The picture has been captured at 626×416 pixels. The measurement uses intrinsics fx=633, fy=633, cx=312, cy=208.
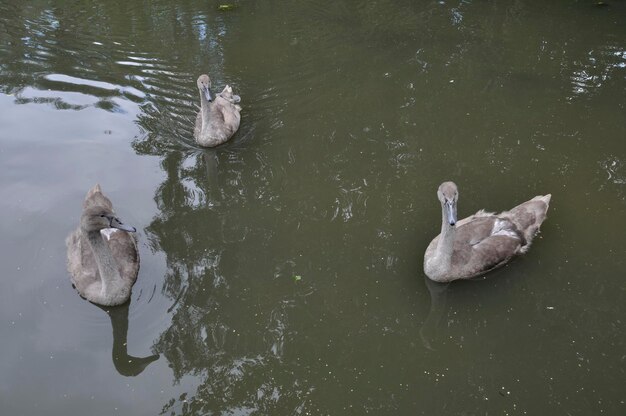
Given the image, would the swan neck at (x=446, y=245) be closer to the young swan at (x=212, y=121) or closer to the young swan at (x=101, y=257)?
the young swan at (x=101, y=257)

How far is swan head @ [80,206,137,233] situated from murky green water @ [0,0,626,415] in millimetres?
833

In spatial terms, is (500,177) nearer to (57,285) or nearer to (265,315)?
(265,315)

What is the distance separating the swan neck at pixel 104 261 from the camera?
20.8 ft

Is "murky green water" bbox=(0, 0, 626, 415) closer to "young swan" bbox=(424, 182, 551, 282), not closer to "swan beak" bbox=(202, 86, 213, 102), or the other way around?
"young swan" bbox=(424, 182, 551, 282)

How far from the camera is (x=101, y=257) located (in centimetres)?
635

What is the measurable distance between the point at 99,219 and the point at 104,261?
45 centimetres

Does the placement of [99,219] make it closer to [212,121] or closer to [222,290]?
[222,290]

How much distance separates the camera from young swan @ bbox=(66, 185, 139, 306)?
6.22 metres

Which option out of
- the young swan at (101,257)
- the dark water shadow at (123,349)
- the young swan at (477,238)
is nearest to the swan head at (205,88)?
the young swan at (101,257)

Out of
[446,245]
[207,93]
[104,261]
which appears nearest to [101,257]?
[104,261]

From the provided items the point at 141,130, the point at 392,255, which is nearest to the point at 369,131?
the point at 392,255

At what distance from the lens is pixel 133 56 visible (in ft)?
36.4

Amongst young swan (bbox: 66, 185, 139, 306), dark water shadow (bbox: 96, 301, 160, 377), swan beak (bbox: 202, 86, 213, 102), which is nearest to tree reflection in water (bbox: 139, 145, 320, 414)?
dark water shadow (bbox: 96, 301, 160, 377)

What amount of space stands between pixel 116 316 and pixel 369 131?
14.5 feet
